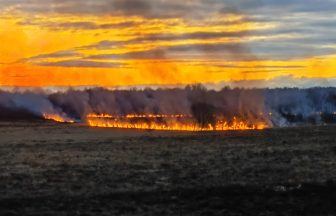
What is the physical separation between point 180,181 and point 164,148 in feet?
59.6

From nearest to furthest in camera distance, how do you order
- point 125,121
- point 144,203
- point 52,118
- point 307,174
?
point 144,203 → point 307,174 → point 125,121 → point 52,118

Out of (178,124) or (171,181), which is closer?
(171,181)

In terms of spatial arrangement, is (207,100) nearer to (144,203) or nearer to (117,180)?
(117,180)

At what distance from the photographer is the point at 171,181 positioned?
88.8 feet

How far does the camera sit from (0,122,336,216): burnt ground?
2061 centimetres

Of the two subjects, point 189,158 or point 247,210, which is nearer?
point 247,210

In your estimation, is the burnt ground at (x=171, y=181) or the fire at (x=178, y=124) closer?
the burnt ground at (x=171, y=181)

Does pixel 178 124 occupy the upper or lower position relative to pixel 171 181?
upper

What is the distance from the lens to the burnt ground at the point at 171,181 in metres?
20.6

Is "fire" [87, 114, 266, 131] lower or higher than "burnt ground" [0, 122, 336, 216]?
higher

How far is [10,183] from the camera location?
27.0 meters

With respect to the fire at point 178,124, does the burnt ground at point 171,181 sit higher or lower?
lower

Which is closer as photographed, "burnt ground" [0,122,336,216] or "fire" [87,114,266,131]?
"burnt ground" [0,122,336,216]

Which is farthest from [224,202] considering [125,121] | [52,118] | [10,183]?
[52,118]
